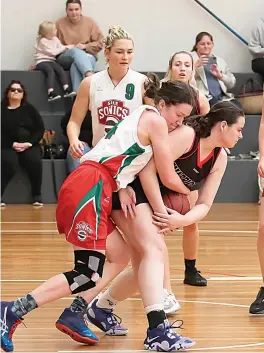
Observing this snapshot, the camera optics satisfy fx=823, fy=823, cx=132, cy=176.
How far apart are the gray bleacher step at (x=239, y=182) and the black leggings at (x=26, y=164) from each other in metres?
2.15

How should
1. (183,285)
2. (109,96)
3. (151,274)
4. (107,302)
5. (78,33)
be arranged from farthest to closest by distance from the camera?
(78,33) → (183,285) → (109,96) → (107,302) → (151,274)

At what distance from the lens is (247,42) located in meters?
11.2

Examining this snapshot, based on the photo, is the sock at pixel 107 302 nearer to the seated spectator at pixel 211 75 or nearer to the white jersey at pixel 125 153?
the white jersey at pixel 125 153

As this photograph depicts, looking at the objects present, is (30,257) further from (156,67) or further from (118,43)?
(156,67)

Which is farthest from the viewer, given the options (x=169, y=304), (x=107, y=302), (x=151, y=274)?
(x=169, y=304)

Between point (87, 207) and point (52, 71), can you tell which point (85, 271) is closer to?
point (87, 207)

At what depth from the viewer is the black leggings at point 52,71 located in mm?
10102

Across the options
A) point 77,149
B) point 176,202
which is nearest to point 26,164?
point 77,149

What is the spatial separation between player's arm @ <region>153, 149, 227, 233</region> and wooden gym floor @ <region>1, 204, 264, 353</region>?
0.53 metres

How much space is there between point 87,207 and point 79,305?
44 centimetres

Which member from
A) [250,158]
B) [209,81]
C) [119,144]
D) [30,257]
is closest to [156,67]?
[209,81]

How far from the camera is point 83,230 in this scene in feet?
11.3

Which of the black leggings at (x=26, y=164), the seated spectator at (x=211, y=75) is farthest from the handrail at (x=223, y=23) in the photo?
the black leggings at (x=26, y=164)

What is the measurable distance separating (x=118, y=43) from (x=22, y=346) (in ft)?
5.82
